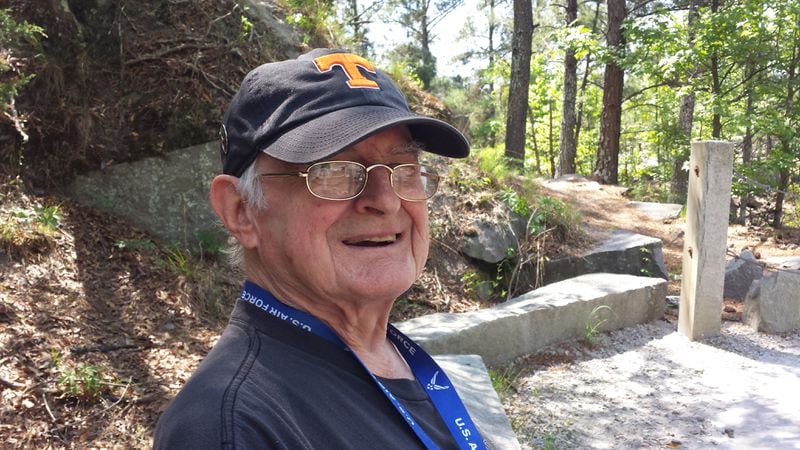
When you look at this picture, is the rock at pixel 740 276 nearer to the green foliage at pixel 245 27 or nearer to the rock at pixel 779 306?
the rock at pixel 779 306

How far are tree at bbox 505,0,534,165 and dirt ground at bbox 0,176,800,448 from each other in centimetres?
866

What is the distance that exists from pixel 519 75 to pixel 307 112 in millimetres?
12834

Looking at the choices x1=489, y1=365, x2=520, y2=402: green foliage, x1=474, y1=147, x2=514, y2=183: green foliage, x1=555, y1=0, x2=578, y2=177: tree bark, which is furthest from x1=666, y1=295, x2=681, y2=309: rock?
x1=555, y1=0, x2=578, y2=177: tree bark

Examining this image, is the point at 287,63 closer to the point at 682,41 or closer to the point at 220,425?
the point at 220,425

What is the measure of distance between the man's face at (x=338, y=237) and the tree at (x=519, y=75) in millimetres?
11826

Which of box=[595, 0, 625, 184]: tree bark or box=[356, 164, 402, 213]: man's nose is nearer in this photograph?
box=[356, 164, 402, 213]: man's nose

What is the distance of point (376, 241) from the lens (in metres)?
1.61

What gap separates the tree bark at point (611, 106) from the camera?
Answer: 13.3 m

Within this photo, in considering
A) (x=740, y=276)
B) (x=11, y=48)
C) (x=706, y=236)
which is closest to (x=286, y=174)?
(x=11, y=48)

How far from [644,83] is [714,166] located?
22656 millimetres

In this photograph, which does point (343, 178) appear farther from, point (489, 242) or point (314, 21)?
point (314, 21)

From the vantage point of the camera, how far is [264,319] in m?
1.41

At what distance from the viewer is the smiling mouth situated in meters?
1.58

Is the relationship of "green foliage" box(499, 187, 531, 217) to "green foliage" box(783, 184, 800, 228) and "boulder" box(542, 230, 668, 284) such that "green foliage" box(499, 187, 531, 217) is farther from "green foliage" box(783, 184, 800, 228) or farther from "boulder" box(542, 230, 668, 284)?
"green foliage" box(783, 184, 800, 228)
